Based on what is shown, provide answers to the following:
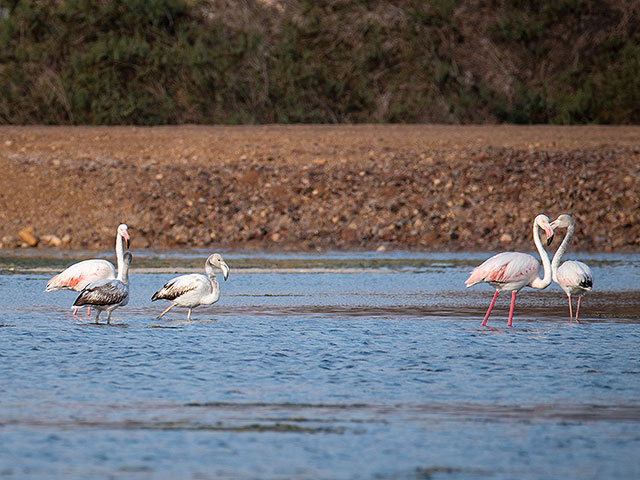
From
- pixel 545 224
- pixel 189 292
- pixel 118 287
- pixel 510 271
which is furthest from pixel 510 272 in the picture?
pixel 118 287

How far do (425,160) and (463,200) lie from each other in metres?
2.25

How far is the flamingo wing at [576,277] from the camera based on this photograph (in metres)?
11.9

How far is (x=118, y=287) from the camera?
1134 cm

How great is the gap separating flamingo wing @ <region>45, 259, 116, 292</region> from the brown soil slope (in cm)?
844

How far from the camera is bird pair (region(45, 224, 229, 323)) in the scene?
11.2 meters

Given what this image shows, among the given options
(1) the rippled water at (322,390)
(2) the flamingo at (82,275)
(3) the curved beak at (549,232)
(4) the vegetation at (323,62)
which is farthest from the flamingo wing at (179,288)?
(4) the vegetation at (323,62)

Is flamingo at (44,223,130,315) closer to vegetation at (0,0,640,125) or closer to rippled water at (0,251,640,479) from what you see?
rippled water at (0,251,640,479)

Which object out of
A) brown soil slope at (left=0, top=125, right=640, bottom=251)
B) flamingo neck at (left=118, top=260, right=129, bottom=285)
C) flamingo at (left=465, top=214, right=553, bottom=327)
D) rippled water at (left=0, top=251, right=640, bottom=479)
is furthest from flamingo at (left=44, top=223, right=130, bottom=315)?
brown soil slope at (left=0, top=125, right=640, bottom=251)

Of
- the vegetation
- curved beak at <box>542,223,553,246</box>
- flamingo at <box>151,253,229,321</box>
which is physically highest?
the vegetation

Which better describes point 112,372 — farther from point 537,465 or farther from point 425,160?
point 425,160

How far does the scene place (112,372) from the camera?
8.16m

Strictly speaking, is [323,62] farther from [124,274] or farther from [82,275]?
[124,274]

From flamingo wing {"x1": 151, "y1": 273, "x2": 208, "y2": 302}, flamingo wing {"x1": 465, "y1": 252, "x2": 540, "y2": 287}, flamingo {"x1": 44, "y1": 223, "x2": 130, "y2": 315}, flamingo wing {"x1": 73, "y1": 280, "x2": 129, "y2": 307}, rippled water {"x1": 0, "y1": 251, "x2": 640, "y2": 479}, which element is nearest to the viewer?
rippled water {"x1": 0, "y1": 251, "x2": 640, "y2": 479}

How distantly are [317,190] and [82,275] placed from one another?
36.3 ft
